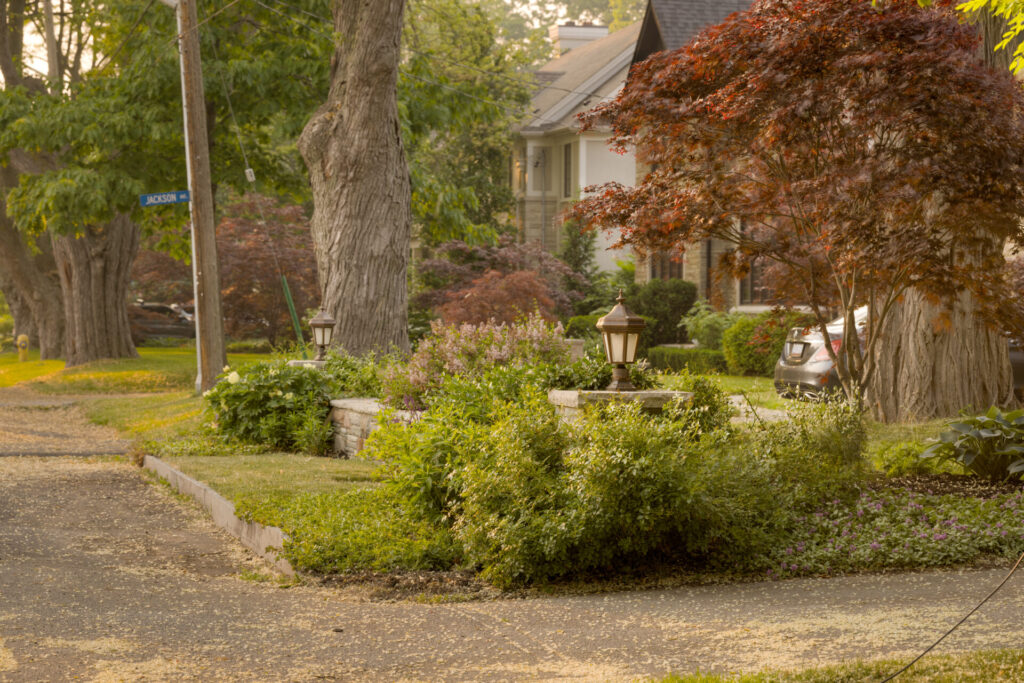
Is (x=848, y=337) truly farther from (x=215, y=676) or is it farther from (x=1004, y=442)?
(x=215, y=676)

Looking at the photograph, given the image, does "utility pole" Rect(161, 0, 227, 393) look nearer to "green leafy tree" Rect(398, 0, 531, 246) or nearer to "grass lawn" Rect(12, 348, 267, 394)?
"grass lawn" Rect(12, 348, 267, 394)

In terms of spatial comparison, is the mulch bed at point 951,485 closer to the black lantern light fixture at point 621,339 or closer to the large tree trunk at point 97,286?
the black lantern light fixture at point 621,339

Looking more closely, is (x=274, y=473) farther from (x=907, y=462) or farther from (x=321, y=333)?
(x=907, y=462)

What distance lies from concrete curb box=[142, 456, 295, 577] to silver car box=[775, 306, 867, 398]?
23.6 ft

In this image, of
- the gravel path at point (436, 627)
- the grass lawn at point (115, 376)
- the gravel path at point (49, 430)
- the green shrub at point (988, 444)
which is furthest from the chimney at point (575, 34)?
the gravel path at point (436, 627)

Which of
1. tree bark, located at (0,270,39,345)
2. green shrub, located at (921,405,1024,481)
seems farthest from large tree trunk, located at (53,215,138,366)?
green shrub, located at (921,405,1024,481)

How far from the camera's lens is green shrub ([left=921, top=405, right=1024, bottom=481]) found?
27.7ft

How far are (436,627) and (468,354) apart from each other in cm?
474

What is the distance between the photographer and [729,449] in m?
7.29

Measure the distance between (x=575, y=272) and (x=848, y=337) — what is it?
20.8 meters

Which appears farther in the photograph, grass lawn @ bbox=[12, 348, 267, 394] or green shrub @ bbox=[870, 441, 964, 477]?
grass lawn @ bbox=[12, 348, 267, 394]

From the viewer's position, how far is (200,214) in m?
16.9

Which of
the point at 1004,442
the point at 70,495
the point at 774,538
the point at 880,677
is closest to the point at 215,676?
the point at 880,677

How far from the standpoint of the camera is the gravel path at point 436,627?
4730 mm
